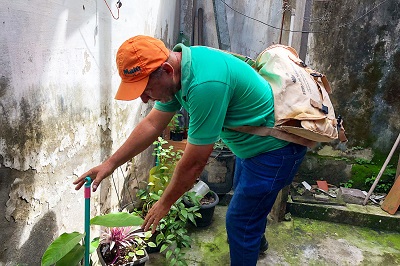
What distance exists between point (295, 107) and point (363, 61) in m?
2.53

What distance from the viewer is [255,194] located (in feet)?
6.66

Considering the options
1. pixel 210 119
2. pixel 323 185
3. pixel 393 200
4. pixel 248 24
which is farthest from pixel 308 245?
pixel 248 24

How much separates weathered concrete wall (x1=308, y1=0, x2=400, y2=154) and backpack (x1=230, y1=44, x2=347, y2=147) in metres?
2.10

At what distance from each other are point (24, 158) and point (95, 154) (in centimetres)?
80

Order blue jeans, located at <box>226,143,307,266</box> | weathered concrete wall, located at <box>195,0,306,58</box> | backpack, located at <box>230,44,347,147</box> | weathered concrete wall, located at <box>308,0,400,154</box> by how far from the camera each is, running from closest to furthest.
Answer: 1. backpack, located at <box>230,44,347,147</box>
2. blue jeans, located at <box>226,143,307,266</box>
3. weathered concrete wall, located at <box>308,0,400,154</box>
4. weathered concrete wall, located at <box>195,0,306,58</box>

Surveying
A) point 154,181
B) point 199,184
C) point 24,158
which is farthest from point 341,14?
point 24,158

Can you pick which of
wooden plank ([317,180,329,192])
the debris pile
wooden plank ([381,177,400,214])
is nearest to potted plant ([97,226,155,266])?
the debris pile

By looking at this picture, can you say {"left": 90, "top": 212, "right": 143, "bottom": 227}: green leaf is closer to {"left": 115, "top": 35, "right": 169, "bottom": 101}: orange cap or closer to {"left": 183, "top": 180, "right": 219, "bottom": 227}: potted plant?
{"left": 115, "top": 35, "right": 169, "bottom": 101}: orange cap

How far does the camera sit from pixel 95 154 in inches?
92.4

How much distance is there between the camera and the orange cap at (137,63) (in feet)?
4.80

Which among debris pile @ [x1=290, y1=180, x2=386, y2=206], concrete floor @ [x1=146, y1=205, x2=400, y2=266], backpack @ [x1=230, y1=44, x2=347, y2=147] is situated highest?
backpack @ [x1=230, y1=44, x2=347, y2=147]

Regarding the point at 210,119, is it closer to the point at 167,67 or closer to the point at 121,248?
the point at 167,67

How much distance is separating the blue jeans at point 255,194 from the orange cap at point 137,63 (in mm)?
902

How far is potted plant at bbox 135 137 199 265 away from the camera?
8.39 ft
